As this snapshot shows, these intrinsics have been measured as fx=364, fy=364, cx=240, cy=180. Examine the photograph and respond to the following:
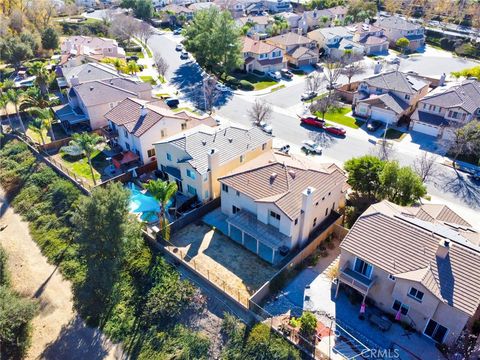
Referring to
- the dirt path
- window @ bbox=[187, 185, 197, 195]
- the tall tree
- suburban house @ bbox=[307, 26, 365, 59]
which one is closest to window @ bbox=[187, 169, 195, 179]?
window @ bbox=[187, 185, 197, 195]

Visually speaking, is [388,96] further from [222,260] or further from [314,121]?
[222,260]

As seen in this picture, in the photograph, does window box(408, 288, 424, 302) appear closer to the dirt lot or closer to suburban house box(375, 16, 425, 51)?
the dirt lot

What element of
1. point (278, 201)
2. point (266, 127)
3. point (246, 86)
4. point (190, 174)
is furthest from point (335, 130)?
point (278, 201)

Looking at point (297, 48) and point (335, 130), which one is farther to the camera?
point (297, 48)

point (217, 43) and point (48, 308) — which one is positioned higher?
point (217, 43)

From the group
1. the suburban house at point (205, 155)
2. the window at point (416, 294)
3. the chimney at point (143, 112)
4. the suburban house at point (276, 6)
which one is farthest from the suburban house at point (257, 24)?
the window at point (416, 294)
